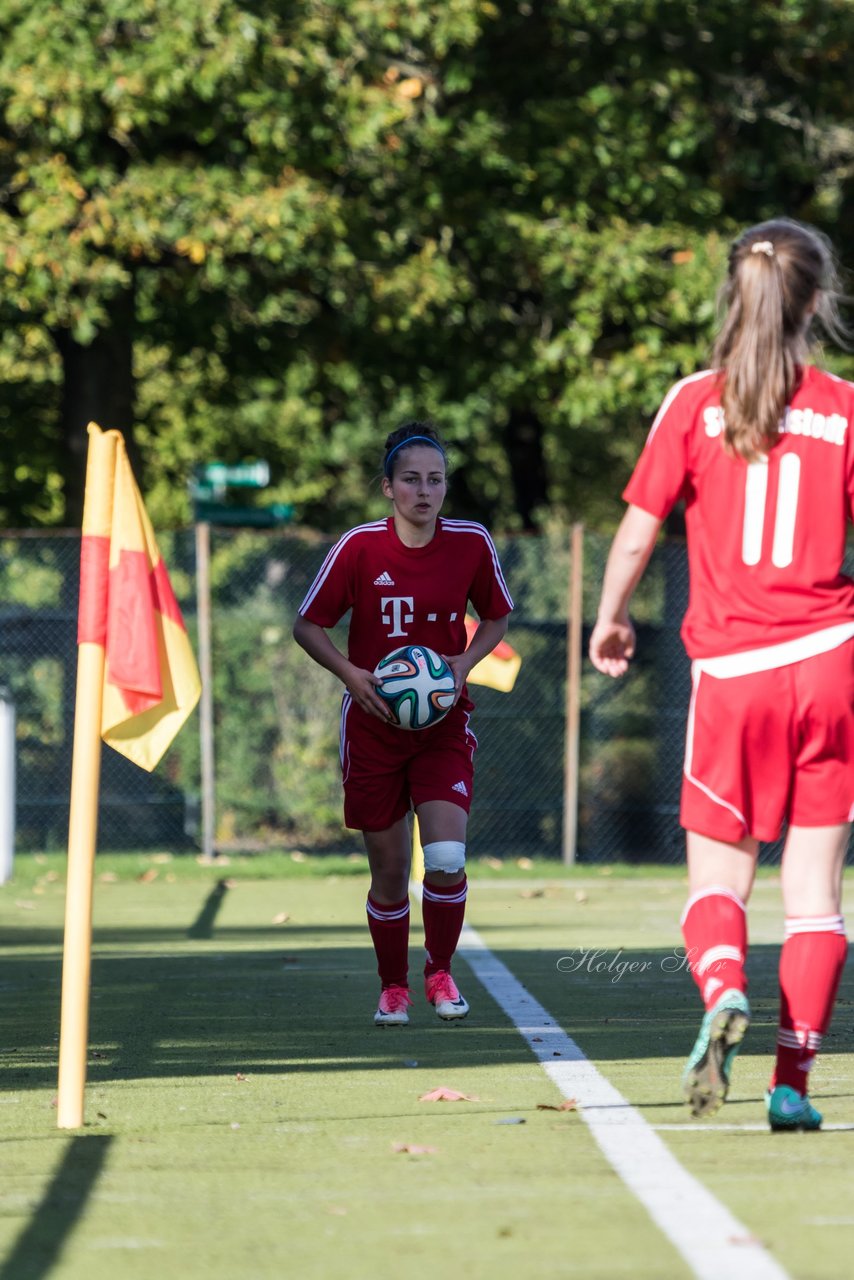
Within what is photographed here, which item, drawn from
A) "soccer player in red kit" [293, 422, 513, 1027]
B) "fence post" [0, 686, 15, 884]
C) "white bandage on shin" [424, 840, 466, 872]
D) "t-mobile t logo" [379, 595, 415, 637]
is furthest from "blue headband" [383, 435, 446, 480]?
"fence post" [0, 686, 15, 884]

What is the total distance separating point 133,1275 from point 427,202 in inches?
620

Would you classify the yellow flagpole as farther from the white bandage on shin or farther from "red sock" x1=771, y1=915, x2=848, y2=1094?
the white bandage on shin

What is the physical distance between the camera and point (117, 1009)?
799 cm

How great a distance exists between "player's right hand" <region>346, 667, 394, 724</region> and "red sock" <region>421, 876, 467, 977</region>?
28.1 inches

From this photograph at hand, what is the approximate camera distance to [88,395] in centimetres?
1994

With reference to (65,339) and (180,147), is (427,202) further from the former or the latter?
(65,339)

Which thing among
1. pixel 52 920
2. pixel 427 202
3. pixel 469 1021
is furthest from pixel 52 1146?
pixel 427 202

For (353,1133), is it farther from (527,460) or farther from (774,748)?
(527,460)

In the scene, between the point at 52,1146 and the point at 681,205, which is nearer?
the point at 52,1146

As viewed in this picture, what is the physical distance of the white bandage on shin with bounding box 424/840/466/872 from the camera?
7.25 meters

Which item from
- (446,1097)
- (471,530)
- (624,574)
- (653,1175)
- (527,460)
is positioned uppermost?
(527,460)

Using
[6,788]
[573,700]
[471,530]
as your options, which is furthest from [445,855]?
[573,700]

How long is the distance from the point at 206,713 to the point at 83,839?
12.1 metres

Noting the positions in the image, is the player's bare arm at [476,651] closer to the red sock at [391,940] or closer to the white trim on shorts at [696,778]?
the red sock at [391,940]
